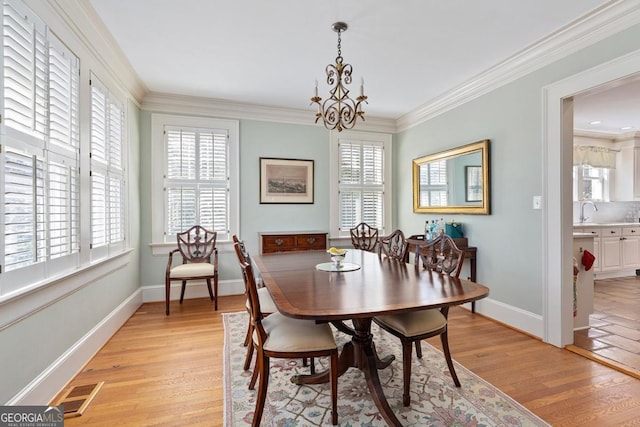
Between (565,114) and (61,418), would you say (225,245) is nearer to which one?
(61,418)

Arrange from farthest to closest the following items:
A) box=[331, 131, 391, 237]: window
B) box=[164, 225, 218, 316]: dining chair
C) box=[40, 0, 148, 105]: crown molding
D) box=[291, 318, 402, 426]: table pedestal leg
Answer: box=[331, 131, 391, 237]: window → box=[164, 225, 218, 316]: dining chair → box=[40, 0, 148, 105]: crown molding → box=[291, 318, 402, 426]: table pedestal leg

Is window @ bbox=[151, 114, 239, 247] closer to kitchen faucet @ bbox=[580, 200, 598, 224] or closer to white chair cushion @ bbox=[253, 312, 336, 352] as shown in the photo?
white chair cushion @ bbox=[253, 312, 336, 352]

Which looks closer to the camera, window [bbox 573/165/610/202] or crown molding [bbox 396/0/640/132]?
crown molding [bbox 396/0/640/132]

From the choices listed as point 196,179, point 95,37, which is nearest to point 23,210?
point 95,37

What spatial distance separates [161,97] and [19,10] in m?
2.42

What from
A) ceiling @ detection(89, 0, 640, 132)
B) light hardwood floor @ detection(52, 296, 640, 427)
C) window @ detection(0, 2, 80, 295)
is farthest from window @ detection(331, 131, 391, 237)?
window @ detection(0, 2, 80, 295)

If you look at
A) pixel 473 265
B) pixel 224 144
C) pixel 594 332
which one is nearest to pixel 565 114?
pixel 473 265

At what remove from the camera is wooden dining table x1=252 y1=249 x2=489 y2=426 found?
136cm

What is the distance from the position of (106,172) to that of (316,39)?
2.23 metres

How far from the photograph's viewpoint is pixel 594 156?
548 cm

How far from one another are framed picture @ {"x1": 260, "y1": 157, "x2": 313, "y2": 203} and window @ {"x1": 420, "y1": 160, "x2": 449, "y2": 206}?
163 cm

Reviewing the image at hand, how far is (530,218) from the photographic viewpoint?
289cm

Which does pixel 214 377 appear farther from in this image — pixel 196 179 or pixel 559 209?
pixel 559 209

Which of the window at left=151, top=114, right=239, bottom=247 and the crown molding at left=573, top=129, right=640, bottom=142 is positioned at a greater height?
the crown molding at left=573, top=129, right=640, bottom=142
